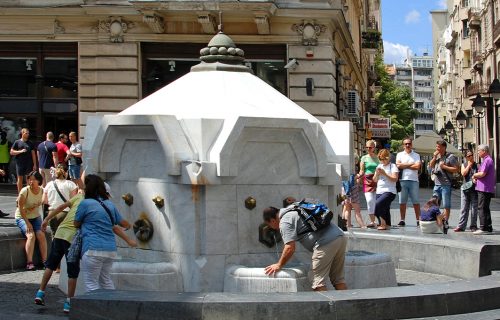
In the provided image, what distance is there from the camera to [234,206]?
7.86 m

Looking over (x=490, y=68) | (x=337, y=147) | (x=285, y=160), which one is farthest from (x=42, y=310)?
(x=490, y=68)

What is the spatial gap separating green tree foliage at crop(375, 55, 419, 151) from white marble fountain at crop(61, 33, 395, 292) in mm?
75253

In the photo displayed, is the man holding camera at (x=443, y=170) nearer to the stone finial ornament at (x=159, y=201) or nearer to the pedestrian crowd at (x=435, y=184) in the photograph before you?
the pedestrian crowd at (x=435, y=184)

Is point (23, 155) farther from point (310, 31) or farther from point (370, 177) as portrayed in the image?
point (310, 31)

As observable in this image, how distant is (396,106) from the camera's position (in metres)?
84.9

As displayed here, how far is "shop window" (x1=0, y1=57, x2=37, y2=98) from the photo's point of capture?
24.8m

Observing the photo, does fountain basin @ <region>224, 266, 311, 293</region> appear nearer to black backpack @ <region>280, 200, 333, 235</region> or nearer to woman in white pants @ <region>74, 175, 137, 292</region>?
black backpack @ <region>280, 200, 333, 235</region>

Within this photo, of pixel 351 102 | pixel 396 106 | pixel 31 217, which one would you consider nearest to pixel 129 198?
pixel 31 217

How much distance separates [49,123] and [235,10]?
705cm

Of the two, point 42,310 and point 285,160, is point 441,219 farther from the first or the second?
point 42,310

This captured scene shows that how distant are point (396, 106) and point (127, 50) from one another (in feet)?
210

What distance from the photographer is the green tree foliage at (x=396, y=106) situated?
272 ft

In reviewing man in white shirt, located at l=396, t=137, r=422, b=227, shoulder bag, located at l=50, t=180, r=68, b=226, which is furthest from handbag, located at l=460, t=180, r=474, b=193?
shoulder bag, located at l=50, t=180, r=68, b=226

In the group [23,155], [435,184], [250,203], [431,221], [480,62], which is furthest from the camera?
[480,62]
